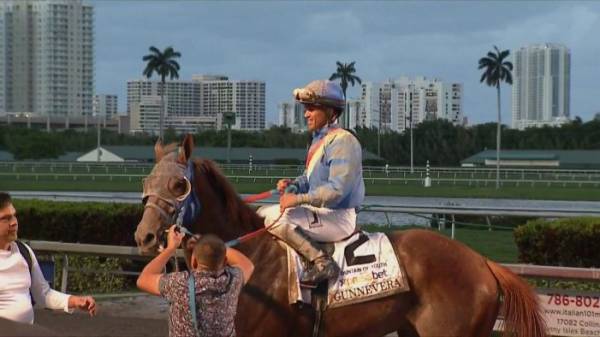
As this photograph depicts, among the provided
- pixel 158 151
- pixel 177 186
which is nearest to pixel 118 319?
pixel 158 151

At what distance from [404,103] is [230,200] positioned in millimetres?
24380

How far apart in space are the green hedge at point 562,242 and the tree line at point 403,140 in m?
3.01

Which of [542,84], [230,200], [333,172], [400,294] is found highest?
[542,84]

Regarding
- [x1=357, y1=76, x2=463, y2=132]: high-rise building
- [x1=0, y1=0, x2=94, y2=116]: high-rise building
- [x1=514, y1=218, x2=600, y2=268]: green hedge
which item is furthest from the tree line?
[x1=0, y1=0, x2=94, y2=116]: high-rise building

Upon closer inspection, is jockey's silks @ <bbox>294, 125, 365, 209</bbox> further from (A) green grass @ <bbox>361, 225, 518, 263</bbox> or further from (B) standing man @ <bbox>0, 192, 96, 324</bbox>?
(A) green grass @ <bbox>361, 225, 518, 263</bbox>

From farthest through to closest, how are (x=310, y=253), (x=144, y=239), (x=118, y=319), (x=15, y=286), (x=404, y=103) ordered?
(x=404, y=103) → (x=118, y=319) → (x=310, y=253) → (x=144, y=239) → (x=15, y=286)

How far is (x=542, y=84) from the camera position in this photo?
147m

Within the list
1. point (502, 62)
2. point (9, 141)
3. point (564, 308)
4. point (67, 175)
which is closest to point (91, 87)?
point (9, 141)

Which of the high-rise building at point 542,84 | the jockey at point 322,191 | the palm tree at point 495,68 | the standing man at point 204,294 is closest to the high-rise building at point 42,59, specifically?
the high-rise building at point 542,84

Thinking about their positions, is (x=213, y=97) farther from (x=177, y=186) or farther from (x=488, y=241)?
(x=177, y=186)

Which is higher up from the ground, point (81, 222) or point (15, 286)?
point (15, 286)

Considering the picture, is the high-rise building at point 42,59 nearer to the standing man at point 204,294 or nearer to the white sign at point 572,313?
the white sign at point 572,313

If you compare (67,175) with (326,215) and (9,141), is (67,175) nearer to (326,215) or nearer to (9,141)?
(9,141)

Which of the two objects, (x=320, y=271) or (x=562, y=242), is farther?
(x=562, y=242)
